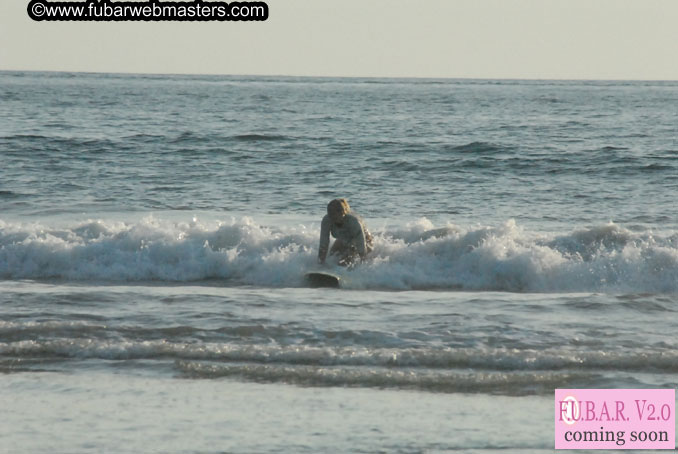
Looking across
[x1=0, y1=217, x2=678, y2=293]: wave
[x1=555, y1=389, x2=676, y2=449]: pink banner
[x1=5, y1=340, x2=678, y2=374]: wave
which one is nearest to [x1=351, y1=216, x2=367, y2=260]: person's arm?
[x1=0, y1=217, x2=678, y2=293]: wave

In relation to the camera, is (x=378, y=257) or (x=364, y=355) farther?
(x=378, y=257)

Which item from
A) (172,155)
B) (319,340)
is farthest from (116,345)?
(172,155)

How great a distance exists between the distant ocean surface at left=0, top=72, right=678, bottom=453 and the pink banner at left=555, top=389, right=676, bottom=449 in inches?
7.1

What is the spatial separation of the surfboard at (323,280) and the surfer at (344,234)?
46cm

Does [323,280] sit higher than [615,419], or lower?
higher

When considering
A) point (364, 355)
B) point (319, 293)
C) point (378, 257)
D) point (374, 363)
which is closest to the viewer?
point (374, 363)

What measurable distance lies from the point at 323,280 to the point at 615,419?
5.88 m

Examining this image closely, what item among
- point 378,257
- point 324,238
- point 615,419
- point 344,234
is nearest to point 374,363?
point 615,419

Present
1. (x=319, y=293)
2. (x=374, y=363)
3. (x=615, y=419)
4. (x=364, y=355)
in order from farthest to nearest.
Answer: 1. (x=319, y=293)
2. (x=364, y=355)
3. (x=374, y=363)
4. (x=615, y=419)

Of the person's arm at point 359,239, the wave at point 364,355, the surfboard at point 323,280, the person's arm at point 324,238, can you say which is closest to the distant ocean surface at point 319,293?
the wave at point 364,355

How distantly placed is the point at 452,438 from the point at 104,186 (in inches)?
661

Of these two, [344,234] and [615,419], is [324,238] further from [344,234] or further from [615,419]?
[615,419]

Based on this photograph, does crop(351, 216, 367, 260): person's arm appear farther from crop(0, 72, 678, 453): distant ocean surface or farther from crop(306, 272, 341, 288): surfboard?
crop(306, 272, 341, 288): surfboard

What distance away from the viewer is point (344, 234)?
43.4 ft
